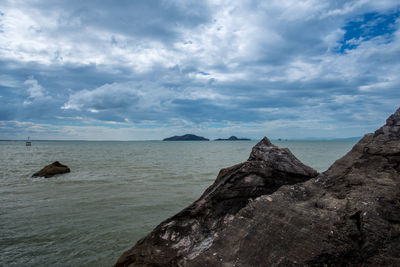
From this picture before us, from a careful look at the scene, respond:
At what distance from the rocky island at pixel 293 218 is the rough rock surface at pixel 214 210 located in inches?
0.8

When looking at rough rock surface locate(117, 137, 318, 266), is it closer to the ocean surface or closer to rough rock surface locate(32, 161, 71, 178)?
the ocean surface

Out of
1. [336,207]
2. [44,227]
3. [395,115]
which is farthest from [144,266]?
[44,227]

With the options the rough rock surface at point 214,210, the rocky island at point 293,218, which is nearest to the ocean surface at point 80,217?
the rough rock surface at point 214,210

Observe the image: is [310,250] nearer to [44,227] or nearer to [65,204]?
[44,227]

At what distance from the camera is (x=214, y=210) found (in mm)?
5117

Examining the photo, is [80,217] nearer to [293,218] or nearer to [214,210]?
[214,210]

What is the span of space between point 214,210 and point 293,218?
1743 mm

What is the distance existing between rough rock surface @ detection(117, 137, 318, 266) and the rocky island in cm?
2

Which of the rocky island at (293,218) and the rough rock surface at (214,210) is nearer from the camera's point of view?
the rocky island at (293,218)

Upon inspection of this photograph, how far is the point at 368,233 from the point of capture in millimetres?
3445

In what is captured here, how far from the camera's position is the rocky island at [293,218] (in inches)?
133

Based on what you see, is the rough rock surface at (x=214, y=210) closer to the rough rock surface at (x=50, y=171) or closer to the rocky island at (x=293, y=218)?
the rocky island at (x=293, y=218)

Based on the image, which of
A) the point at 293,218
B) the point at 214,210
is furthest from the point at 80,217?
the point at 293,218

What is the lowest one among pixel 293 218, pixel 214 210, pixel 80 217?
pixel 80 217
